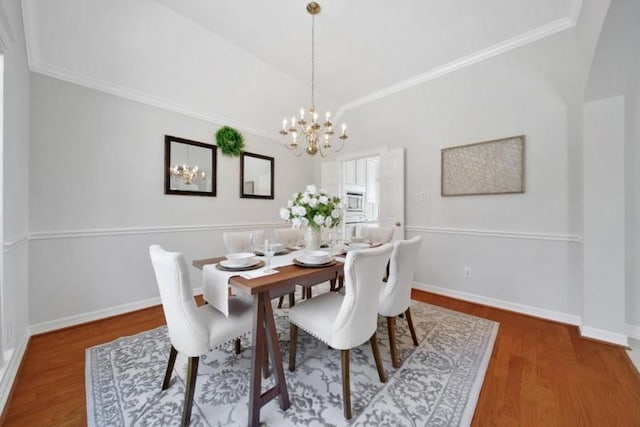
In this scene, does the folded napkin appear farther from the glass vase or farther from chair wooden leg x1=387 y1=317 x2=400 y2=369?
chair wooden leg x1=387 y1=317 x2=400 y2=369

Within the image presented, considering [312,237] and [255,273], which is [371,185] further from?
[255,273]

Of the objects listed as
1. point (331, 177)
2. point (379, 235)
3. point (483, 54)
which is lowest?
point (379, 235)

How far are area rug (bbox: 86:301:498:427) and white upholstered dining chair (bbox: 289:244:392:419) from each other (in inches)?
7.3

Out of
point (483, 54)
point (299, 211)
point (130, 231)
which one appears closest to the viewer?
point (299, 211)

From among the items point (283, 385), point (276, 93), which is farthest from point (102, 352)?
point (276, 93)

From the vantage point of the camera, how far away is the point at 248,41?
2820 mm

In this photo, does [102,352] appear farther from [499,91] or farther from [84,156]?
[499,91]

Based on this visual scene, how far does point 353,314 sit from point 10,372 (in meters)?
2.27

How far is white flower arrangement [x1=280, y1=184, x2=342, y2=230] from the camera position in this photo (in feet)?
6.23

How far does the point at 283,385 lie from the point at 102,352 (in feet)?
5.37

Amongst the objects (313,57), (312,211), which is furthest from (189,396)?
(313,57)

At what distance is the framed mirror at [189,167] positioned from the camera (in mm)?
3021

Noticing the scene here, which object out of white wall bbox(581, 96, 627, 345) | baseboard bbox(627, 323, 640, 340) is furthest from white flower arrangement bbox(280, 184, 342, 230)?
baseboard bbox(627, 323, 640, 340)

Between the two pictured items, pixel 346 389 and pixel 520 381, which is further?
pixel 520 381
